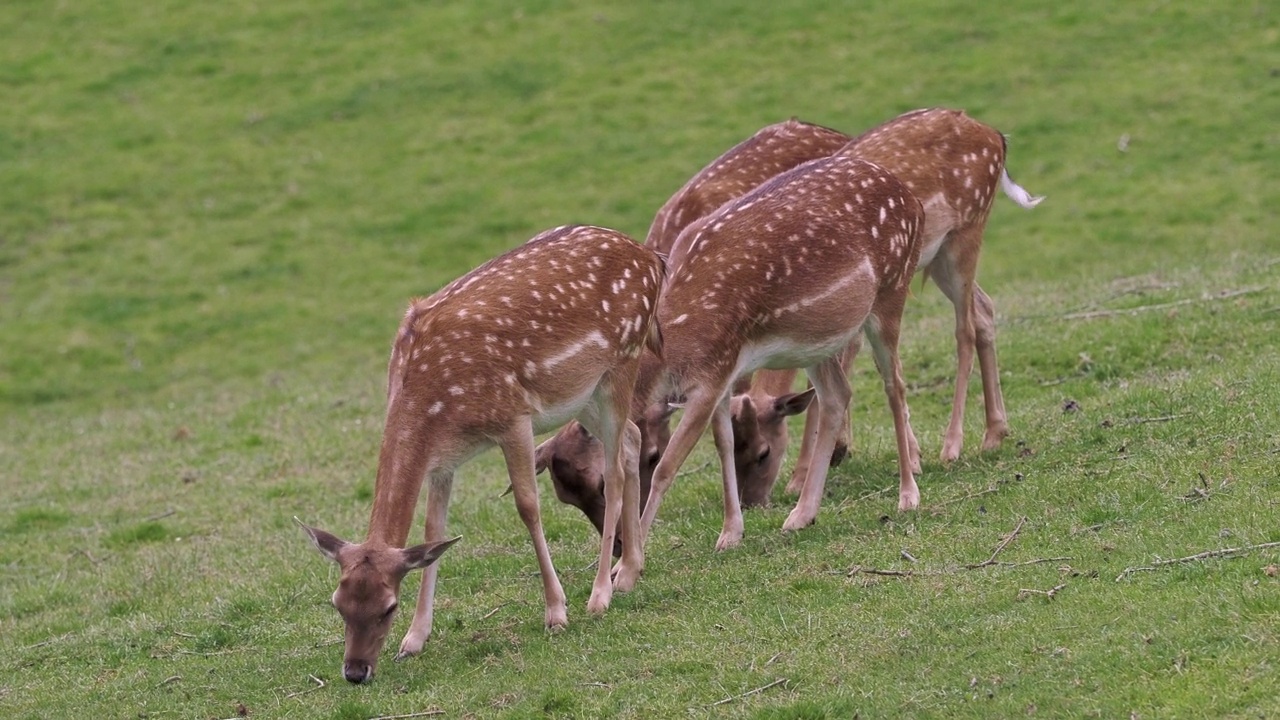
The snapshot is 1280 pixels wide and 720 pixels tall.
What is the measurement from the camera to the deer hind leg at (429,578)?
7.72m

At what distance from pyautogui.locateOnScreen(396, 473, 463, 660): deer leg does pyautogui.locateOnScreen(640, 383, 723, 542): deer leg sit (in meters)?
1.16

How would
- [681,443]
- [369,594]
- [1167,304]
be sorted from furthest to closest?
[1167,304], [681,443], [369,594]

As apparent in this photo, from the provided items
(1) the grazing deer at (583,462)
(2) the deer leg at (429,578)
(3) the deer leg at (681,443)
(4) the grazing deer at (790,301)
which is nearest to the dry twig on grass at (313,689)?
(2) the deer leg at (429,578)

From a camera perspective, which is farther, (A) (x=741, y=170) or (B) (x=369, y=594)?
(A) (x=741, y=170)

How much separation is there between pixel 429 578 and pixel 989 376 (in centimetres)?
404

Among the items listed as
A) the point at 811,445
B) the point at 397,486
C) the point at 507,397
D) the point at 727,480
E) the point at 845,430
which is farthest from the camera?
the point at 845,430

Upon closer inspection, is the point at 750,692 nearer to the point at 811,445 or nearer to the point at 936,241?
the point at 811,445

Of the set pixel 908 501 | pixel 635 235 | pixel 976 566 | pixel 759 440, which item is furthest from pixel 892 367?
pixel 635 235

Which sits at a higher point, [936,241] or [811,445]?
[936,241]

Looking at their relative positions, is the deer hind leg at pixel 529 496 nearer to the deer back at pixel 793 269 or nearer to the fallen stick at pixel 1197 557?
the deer back at pixel 793 269

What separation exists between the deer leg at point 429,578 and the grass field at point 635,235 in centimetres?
17

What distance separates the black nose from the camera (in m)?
7.10

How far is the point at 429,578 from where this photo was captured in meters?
7.93

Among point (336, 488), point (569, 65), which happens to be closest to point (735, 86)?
point (569, 65)
